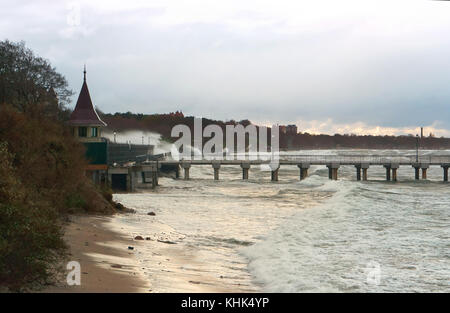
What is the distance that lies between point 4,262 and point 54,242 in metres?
2.21

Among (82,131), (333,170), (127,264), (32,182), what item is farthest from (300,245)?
(333,170)

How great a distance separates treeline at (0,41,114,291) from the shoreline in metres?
0.63

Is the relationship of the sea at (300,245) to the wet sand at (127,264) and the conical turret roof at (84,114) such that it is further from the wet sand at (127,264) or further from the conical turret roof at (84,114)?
the conical turret roof at (84,114)

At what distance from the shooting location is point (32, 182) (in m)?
20.6

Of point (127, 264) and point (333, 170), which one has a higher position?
point (333, 170)

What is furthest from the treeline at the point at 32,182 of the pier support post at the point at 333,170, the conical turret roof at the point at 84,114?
the pier support post at the point at 333,170

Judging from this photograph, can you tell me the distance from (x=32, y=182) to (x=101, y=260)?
6.96 m

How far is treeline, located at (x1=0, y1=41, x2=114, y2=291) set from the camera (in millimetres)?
11383

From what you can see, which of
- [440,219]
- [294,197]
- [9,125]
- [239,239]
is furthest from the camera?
[294,197]

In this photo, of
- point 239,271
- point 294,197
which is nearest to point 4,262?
point 239,271

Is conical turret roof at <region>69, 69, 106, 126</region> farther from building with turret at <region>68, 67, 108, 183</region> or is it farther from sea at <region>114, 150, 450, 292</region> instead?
sea at <region>114, 150, 450, 292</region>

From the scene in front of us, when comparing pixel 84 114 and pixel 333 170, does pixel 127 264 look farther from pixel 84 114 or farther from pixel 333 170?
pixel 333 170
